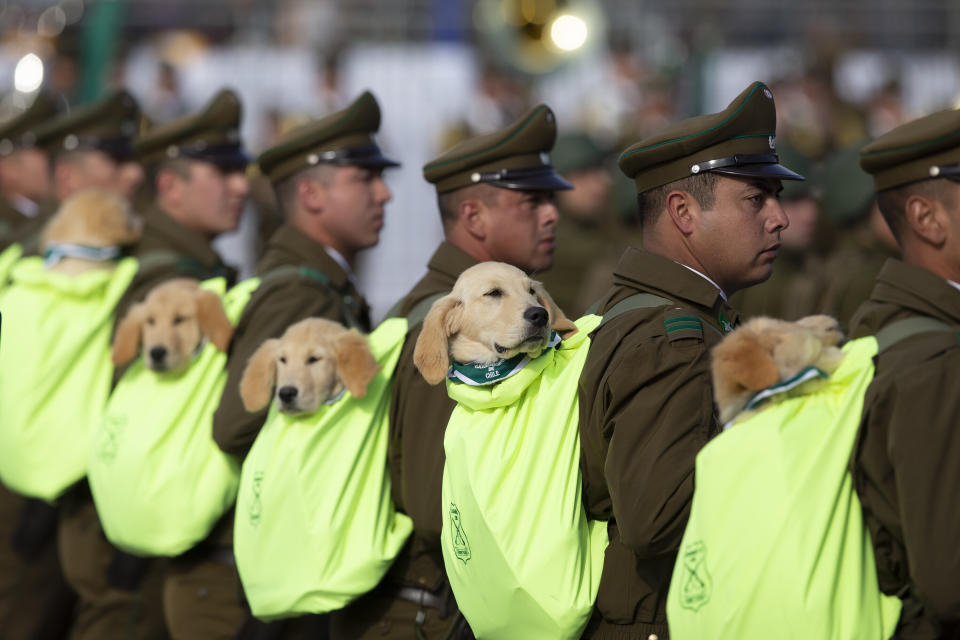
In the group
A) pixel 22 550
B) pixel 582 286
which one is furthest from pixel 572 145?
pixel 22 550

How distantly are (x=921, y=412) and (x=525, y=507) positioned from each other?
1.11m

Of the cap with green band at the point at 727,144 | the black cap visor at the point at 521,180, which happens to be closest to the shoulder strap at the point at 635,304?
the cap with green band at the point at 727,144

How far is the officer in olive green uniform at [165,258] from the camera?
584 cm

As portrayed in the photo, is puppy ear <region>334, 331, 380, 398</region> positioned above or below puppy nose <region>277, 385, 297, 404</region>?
above

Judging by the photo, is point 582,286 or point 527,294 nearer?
point 527,294

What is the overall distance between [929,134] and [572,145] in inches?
237

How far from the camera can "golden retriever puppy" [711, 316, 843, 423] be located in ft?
10.2

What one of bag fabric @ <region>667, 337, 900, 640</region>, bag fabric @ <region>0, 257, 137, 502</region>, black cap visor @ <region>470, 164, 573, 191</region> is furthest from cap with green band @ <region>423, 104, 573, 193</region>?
bag fabric @ <region>0, 257, 137, 502</region>

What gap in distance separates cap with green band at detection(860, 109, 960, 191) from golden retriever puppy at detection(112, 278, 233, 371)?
99.8 inches

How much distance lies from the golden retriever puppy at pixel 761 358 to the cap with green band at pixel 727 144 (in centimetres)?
59

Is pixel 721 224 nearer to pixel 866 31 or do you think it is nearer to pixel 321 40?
pixel 321 40

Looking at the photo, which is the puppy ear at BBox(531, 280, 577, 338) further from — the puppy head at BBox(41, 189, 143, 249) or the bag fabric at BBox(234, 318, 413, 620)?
the puppy head at BBox(41, 189, 143, 249)

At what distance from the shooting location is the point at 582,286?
366 inches

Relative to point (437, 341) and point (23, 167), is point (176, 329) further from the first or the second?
point (23, 167)
